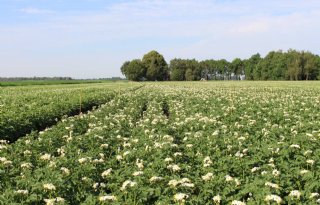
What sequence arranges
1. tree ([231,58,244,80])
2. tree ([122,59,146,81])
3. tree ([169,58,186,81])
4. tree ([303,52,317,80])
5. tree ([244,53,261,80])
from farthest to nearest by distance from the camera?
tree ([231,58,244,80]) → tree ([244,53,261,80]) → tree ([169,58,186,81]) → tree ([122,59,146,81]) → tree ([303,52,317,80])

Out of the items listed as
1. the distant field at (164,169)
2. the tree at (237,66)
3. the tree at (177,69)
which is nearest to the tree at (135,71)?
the tree at (177,69)

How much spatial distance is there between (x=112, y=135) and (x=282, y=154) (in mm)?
5504

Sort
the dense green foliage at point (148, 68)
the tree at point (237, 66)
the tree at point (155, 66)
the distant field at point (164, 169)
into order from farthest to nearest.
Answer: the tree at point (237, 66), the tree at point (155, 66), the dense green foliage at point (148, 68), the distant field at point (164, 169)

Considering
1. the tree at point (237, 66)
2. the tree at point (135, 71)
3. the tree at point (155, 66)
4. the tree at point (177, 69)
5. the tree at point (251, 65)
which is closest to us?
the tree at point (135, 71)

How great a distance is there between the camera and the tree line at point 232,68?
117m

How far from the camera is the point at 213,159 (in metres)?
9.28

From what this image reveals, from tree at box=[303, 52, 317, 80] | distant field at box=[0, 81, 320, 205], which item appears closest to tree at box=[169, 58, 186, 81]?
tree at box=[303, 52, 317, 80]

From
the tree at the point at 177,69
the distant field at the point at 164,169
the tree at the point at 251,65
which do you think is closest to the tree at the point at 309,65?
the tree at the point at 251,65

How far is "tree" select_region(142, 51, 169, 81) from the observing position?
131 meters

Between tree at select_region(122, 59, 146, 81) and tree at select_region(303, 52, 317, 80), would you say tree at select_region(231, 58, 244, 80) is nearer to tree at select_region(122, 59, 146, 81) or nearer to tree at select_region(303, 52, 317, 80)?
tree at select_region(303, 52, 317, 80)

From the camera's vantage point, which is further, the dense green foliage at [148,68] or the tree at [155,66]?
the tree at [155,66]

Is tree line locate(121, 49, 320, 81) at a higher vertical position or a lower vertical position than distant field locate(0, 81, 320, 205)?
higher

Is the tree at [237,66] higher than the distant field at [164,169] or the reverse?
higher

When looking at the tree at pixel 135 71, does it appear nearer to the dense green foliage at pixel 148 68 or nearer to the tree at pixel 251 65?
the dense green foliage at pixel 148 68
